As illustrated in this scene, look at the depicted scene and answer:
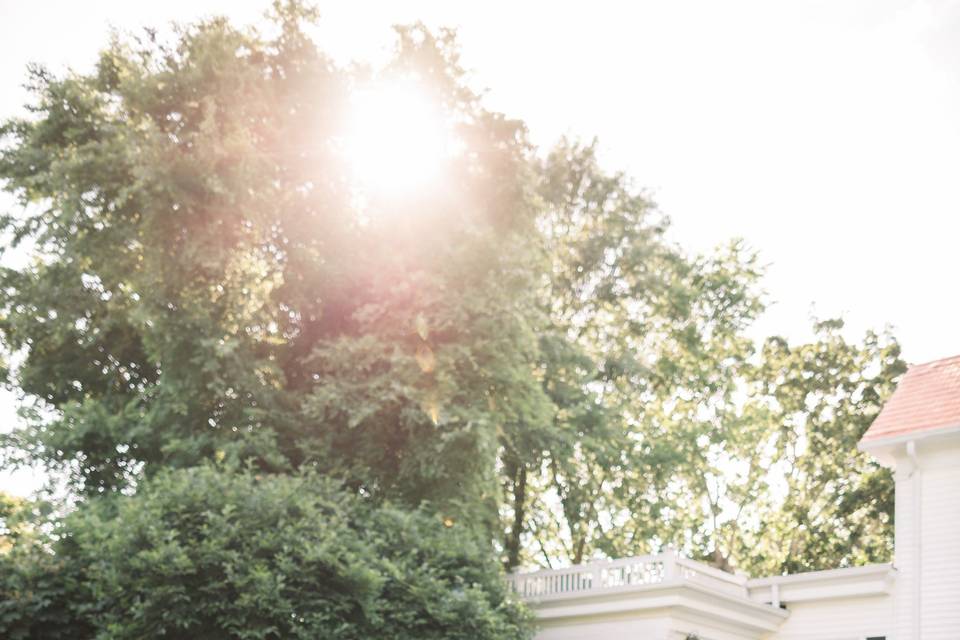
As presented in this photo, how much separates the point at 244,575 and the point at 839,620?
1056 centimetres

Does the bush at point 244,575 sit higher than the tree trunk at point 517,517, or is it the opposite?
the tree trunk at point 517,517

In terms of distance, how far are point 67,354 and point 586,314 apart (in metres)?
14.2

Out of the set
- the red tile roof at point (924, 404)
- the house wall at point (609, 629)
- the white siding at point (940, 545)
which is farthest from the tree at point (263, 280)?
the white siding at point (940, 545)

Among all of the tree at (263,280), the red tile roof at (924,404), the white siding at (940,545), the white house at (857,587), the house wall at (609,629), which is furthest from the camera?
the tree at (263,280)

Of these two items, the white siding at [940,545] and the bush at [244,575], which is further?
the white siding at [940,545]

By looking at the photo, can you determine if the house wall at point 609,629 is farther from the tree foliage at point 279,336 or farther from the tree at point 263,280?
the tree at point 263,280

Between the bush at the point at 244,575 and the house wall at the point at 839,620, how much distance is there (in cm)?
518

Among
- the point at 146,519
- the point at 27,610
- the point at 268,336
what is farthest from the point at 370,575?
the point at 268,336

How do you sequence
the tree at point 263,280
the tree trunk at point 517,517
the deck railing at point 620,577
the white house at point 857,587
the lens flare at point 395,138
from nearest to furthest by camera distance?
the white house at point 857,587, the deck railing at point 620,577, the tree at point 263,280, the lens flare at point 395,138, the tree trunk at point 517,517

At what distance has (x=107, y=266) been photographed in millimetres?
23875

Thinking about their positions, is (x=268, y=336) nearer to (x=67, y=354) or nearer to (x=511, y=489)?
(x=67, y=354)

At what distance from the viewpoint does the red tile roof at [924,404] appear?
19625 millimetres

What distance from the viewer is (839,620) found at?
20.7 meters

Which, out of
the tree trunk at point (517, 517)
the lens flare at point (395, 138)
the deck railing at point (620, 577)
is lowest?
the deck railing at point (620, 577)
